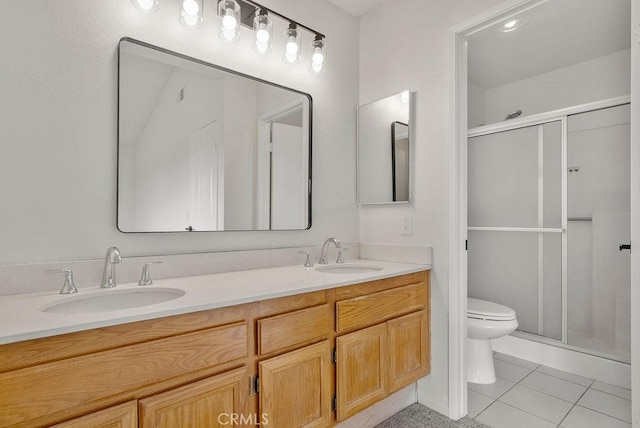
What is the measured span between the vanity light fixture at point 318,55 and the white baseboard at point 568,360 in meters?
2.46

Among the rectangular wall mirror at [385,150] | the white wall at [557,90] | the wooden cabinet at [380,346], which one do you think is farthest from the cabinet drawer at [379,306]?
the white wall at [557,90]

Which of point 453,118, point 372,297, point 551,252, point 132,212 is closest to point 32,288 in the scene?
point 132,212

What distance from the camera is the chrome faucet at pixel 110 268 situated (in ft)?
4.22

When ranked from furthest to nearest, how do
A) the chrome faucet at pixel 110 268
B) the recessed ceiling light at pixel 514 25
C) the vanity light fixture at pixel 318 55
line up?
the recessed ceiling light at pixel 514 25 < the vanity light fixture at pixel 318 55 < the chrome faucet at pixel 110 268

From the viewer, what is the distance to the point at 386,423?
5.95ft

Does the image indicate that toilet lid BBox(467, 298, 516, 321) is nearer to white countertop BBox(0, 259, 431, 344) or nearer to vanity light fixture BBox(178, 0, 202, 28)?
white countertop BBox(0, 259, 431, 344)

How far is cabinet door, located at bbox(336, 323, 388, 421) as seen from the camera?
1.47 meters

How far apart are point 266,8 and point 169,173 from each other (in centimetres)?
101

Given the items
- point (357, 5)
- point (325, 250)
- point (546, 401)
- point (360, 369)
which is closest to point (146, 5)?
point (357, 5)

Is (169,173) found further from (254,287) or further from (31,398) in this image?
(31,398)

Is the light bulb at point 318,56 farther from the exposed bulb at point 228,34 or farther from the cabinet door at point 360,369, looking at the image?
the cabinet door at point 360,369

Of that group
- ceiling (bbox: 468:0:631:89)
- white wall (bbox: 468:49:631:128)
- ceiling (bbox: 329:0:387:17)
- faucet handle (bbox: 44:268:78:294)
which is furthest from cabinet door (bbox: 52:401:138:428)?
white wall (bbox: 468:49:631:128)

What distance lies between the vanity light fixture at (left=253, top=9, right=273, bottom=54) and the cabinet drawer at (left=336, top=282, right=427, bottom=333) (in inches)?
52.5

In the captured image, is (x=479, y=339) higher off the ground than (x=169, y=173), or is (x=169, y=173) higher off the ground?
(x=169, y=173)
